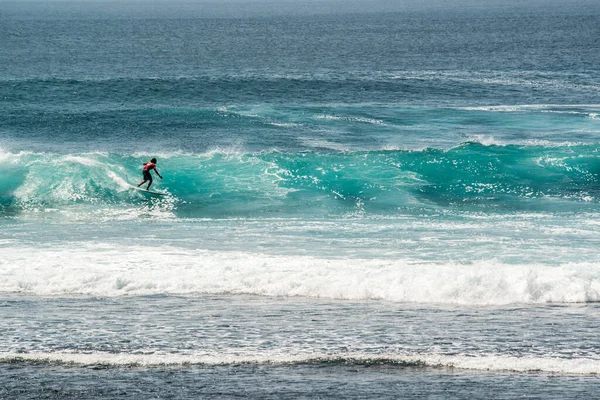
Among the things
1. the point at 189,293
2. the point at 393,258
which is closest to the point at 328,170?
the point at 393,258

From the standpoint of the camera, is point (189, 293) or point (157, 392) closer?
point (157, 392)

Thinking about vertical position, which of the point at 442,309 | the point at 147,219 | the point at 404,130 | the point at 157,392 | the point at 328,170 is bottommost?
the point at 157,392

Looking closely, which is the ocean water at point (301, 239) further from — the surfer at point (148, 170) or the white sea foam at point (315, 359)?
the surfer at point (148, 170)

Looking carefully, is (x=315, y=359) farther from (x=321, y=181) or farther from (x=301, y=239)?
(x=321, y=181)

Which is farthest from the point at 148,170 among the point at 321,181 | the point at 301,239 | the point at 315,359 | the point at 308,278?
the point at 315,359

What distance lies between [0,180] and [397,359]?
2061cm

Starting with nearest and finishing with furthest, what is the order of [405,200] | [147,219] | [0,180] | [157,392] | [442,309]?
[157,392], [442,309], [147,219], [405,200], [0,180]

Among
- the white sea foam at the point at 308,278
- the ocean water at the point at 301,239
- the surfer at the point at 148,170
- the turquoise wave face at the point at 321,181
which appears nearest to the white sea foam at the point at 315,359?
the ocean water at the point at 301,239

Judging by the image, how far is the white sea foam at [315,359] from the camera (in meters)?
13.6

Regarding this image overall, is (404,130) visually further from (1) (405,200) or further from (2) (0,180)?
(2) (0,180)

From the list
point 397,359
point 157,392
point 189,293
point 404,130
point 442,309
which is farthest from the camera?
point 404,130

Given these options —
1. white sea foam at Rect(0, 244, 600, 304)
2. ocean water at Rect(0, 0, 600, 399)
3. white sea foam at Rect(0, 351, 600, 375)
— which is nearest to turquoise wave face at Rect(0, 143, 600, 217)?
ocean water at Rect(0, 0, 600, 399)

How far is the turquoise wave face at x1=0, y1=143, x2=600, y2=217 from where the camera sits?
27781 millimetres

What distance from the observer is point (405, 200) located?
1106 inches
